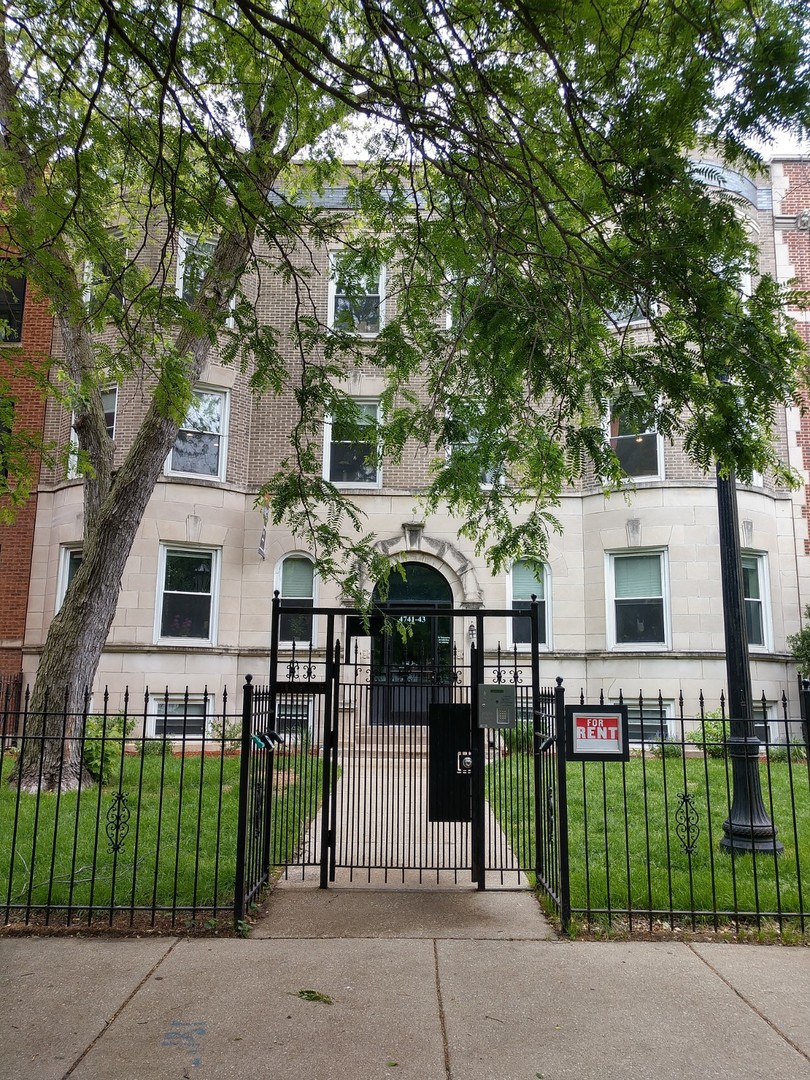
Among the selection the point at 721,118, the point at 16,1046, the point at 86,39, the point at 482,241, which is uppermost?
the point at 86,39

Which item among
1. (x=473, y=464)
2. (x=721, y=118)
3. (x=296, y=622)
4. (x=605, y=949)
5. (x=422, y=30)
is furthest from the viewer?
(x=296, y=622)

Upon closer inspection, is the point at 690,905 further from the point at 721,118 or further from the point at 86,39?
the point at 86,39

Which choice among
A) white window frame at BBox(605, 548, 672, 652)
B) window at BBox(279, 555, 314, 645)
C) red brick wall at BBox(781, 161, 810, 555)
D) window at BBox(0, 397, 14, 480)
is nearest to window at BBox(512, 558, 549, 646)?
white window frame at BBox(605, 548, 672, 652)

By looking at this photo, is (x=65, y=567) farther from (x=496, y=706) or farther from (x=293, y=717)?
(x=496, y=706)

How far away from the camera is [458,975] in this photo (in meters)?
5.00

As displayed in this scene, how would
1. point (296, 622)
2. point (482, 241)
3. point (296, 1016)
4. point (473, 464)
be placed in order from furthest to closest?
point (296, 622), point (473, 464), point (482, 241), point (296, 1016)

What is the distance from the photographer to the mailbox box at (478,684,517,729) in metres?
6.96

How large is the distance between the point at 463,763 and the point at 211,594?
996 cm

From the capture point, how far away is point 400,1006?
14.9 feet

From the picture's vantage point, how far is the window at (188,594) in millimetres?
15789

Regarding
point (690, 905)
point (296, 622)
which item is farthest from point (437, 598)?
point (690, 905)

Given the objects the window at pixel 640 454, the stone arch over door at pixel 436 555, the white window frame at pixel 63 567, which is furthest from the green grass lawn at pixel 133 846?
the window at pixel 640 454

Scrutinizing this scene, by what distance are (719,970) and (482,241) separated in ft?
17.6

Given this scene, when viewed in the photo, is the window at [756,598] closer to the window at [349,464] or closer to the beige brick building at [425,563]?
the beige brick building at [425,563]
